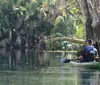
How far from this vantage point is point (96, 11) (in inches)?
1039

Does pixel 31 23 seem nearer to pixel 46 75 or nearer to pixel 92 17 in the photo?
pixel 92 17

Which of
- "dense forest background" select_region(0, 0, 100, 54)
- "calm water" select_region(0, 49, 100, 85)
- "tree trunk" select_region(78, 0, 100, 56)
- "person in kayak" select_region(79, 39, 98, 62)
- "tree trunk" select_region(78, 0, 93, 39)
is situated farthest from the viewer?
"dense forest background" select_region(0, 0, 100, 54)

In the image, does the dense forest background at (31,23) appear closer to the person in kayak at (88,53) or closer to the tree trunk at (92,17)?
the tree trunk at (92,17)

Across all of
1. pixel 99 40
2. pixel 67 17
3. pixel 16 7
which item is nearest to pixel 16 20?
pixel 16 7

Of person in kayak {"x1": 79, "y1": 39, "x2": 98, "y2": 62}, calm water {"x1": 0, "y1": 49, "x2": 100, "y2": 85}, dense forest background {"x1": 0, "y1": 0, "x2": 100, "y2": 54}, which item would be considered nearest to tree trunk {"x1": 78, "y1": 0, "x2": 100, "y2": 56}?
person in kayak {"x1": 79, "y1": 39, "x2": 98, "y2": 62}

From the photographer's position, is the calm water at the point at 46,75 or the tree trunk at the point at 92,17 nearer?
the calm water at the point at 46,75

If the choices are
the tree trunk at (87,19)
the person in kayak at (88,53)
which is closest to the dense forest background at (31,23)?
the tree trunk at (87,19)

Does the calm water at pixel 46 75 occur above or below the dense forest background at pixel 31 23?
below

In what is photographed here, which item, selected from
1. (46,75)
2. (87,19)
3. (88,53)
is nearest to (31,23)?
(87,19)

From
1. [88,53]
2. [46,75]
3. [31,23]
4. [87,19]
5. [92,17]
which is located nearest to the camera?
[46,75]

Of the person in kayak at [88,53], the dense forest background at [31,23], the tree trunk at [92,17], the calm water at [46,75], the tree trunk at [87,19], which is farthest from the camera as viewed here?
the dense forest background at [31,23]

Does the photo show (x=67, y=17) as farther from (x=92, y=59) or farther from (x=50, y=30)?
(x=92, y=59)

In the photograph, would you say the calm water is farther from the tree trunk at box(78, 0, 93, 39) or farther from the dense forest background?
the dense forest background

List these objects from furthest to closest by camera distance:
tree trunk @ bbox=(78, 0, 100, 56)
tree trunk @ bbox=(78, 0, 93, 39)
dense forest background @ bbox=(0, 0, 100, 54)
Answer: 1. dense forest background @ bbox=(0, 0, 100, 54)
2. tree trunk @ bbox=(78, 0, 93, 39)
3. tree trunk @ bbox=(78, 0, 100, 56)
